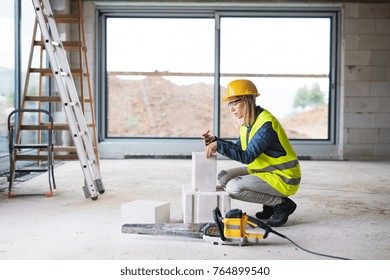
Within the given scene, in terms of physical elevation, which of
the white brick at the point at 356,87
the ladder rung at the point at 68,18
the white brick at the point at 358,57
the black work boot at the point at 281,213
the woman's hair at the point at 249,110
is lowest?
the black work boot at the point at 281,213

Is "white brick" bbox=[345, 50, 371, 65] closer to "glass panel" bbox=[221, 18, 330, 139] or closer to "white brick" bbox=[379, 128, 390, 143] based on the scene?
"glass panel" bbox=[221, 18, 330, 139]

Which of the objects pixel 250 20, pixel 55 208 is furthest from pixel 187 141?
pixel 55 208

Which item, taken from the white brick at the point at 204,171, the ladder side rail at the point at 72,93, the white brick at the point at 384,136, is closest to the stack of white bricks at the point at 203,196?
the white brick at the point at 204,171

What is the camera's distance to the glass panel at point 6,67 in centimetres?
570

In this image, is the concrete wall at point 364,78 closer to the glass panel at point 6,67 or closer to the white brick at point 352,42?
the white brick at point 352,42

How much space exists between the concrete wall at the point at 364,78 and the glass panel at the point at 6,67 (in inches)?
89.5

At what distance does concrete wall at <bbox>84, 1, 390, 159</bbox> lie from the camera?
8.25 meters

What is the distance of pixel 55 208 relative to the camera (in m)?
4.00

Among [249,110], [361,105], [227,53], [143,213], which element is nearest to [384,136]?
[361,105]

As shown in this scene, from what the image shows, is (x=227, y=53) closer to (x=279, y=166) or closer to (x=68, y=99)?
(x=68, y=99)

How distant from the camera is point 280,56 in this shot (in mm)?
8672

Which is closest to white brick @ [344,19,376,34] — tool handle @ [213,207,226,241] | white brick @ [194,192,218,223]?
white brick @ [194,192,218,223]
